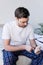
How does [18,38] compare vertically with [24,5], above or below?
below

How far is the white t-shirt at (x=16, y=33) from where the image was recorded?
1770mm

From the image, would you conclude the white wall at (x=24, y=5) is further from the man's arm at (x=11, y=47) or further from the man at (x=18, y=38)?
the man's arm at (x=11, y=47)

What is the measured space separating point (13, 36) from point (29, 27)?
0.19 m

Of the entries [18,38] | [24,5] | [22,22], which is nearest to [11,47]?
[18,38]

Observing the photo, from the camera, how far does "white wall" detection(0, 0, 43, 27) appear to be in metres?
3.22

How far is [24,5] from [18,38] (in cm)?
151

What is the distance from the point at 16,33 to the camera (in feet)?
5.95

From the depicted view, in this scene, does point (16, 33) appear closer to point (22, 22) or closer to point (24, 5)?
point (22, 22)

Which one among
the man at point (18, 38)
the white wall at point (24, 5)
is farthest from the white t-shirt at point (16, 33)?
the white wall at point (24, 5)

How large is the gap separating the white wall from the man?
4.77ft

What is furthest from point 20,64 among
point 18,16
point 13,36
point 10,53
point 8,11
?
point 8,11

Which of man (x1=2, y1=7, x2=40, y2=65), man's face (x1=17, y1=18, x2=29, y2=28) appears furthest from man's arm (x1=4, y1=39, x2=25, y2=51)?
man's face (x1=17, y1=18, x2=29, y2=28)

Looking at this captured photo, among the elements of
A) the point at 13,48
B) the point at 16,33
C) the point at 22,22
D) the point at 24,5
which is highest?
the point at 24,5

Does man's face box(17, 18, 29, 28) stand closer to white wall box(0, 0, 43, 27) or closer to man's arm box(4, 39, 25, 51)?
man's arm box(4, 39, 25, 51)
